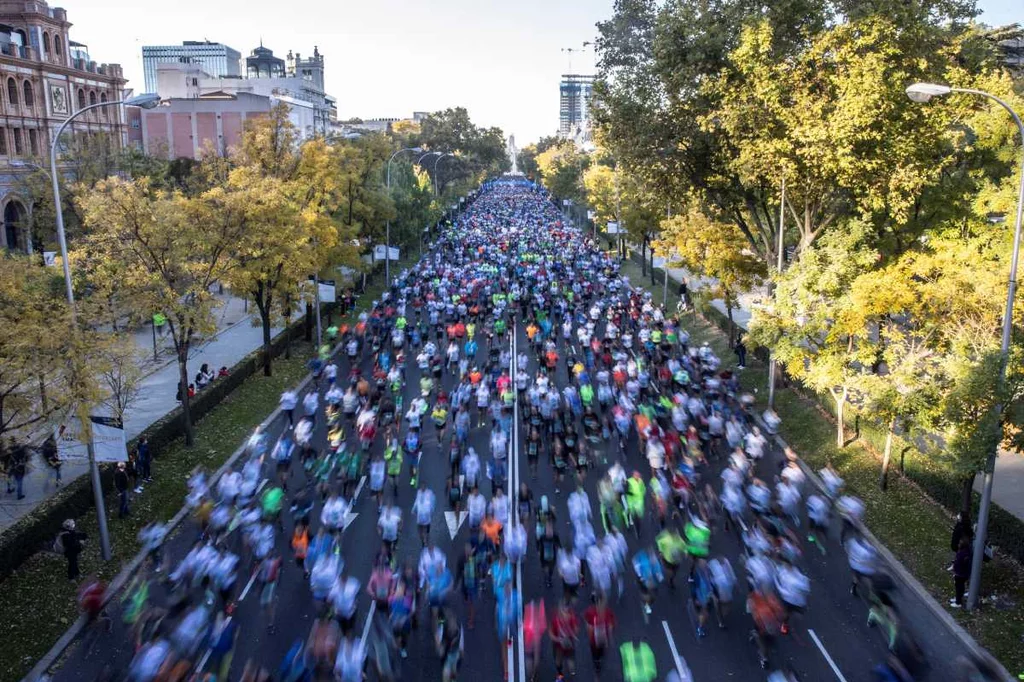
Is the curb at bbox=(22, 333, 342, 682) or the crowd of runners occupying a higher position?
the crowd of runners

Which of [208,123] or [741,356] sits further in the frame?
[208,123]

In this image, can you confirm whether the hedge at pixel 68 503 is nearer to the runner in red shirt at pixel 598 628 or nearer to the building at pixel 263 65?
the runner in red shirt at pixel 598 628

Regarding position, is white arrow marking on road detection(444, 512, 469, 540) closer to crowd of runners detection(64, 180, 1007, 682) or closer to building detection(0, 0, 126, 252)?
crowd of runners detection(64, 180, 1007, 682)

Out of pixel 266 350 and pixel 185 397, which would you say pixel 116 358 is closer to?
pixel 185 397

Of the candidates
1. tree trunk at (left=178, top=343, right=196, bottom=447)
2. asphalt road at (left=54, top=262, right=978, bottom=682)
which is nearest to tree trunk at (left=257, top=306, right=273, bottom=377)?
tree trunk at (left=178, top=343, right=196, bottom=447)

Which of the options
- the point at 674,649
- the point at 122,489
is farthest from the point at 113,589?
the point at 674,649
